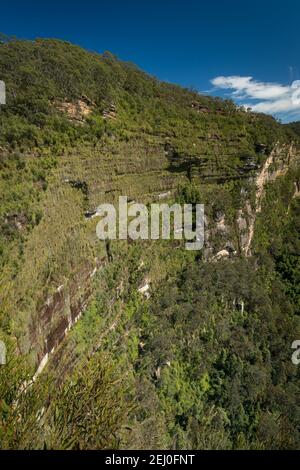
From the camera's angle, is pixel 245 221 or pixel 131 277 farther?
pixel 245 221

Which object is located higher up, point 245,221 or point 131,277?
point 245,221

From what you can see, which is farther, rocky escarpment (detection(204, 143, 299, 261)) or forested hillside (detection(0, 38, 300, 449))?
rocky escarpment (detection(204, 143, 299, 261))

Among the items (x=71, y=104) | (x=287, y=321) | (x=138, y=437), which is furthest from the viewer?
(x=287, y=321)

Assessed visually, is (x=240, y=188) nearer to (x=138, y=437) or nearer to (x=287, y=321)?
(x=287, y=321)

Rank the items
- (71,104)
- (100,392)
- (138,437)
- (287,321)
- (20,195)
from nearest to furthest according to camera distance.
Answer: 1. (100,392)
2. (138,437)
3. (20,195)
4. (71,104)
5. (287,321)

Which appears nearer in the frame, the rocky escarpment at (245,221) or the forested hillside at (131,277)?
the forested hillside at (131,277)

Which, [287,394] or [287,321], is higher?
[287,321]
